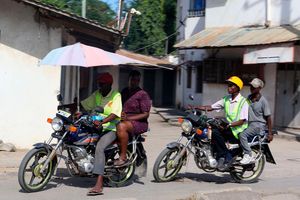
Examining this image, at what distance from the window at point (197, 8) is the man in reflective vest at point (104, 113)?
18020mm

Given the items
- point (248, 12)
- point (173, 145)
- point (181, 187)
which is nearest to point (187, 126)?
point (173, 145)

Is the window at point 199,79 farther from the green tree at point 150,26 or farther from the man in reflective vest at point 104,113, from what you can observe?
the man in reflective vest at point 104,113

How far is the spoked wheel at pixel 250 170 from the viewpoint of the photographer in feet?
26.9

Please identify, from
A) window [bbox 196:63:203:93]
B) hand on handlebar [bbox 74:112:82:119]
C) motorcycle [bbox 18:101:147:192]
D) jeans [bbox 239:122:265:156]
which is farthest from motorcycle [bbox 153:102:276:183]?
window [bbox 196:63:203:93]

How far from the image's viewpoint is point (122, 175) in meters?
7.52

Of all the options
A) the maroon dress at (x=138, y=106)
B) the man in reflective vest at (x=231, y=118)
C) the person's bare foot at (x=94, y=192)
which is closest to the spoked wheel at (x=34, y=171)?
the person's bare foot at (x=94, y=192)

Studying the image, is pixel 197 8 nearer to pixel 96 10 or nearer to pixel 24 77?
pixel 24 77

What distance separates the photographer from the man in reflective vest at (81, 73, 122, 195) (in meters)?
6.88

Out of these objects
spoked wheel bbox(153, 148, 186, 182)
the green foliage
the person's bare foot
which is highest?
the green foliage

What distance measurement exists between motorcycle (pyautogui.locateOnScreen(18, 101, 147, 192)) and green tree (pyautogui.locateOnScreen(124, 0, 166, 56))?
31412 mm

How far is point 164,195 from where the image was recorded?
7105mm

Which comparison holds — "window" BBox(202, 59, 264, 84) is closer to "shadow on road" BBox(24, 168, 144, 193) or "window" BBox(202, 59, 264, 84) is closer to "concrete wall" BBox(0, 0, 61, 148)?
"concrete wall" BBox(0, 0, 61, 148)

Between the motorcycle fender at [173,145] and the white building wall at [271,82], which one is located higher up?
the white building wall at [271,82]

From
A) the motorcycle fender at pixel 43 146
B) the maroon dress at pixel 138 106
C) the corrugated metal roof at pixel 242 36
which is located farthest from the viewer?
the corrugated metal roof at pixel 242 36
